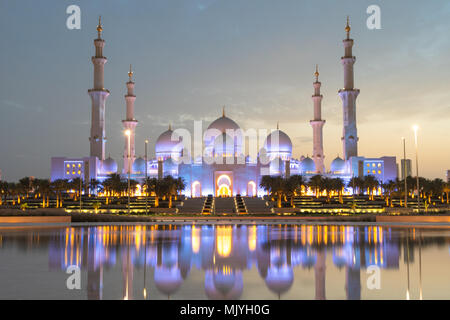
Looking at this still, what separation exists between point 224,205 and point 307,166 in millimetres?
28523

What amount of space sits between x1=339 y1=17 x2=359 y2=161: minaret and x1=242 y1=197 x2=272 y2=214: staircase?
23.5 metres

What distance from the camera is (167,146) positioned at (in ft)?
272

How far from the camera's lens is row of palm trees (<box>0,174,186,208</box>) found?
5485 centimetres

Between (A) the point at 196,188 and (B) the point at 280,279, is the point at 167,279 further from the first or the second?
(A) the point at 196,188

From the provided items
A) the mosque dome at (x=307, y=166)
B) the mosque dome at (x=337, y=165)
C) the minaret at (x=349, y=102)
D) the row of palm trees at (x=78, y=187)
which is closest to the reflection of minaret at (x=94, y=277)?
the row of palm trees at (x=78, y=187)

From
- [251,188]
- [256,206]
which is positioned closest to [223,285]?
[256,206]

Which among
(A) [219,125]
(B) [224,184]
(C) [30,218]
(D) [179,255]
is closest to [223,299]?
(D) [179,255]

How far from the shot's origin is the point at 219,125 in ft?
253

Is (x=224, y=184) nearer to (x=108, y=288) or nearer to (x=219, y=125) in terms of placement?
(x=219, y=125)

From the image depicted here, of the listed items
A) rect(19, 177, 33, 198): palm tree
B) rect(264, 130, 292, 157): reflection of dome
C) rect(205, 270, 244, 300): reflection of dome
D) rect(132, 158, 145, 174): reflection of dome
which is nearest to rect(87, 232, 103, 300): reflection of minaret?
rect(205, 270, 244, 300): reflection of dome

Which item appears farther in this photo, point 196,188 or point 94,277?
point 196,188

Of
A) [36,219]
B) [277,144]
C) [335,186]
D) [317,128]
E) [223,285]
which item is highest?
[317,128]

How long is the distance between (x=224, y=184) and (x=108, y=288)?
2503 inches

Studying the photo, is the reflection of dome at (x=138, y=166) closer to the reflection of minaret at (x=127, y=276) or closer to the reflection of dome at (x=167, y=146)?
the reflection of dome at (x=167, y=146)
